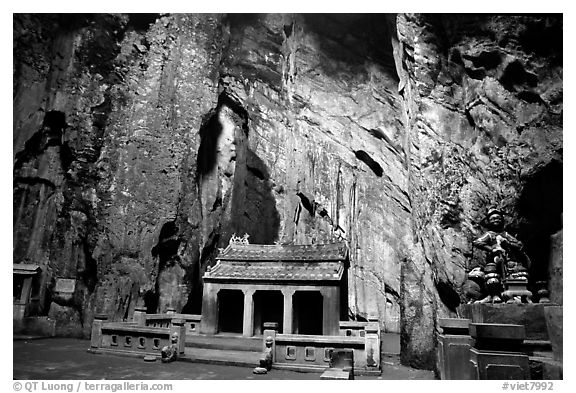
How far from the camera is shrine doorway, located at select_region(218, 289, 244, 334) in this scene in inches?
629

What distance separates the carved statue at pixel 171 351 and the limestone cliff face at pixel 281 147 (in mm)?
6331

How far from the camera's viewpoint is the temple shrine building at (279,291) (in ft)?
46.8

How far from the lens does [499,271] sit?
27.8 feet

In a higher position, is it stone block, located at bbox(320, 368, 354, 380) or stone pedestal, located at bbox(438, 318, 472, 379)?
stone pedestal, located at bbox(438, 318, 472, 379)

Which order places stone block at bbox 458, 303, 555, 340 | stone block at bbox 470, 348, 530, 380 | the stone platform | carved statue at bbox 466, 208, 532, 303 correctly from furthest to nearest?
carved statue at bbox 466, 208, 532, 303 → stone block at bbox 458, 303, 555, 340 → the stone platform → stone block at bbox 470, 348, 530, 380

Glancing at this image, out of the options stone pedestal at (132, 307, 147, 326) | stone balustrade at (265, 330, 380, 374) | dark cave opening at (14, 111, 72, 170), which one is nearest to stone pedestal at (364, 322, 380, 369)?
stone balustrade at (265, 330, 380, 374)

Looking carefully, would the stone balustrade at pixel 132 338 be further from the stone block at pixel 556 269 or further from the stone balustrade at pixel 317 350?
the stone block at pixel 556 269

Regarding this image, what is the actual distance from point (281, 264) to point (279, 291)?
1086 millimetres

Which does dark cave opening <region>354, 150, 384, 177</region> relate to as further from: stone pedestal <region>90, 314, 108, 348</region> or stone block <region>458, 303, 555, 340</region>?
stone pedestal <region>90, 314, 108, 348</region>

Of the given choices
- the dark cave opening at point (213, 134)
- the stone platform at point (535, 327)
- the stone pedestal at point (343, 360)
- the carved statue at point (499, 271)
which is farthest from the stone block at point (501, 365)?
the dark cave opening at point (213, 134)

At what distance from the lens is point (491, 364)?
6008 millimetres

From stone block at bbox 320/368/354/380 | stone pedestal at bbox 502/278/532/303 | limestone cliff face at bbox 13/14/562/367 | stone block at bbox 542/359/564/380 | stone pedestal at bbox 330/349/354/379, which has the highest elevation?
limestone cliff face at bbox 13/14/562/367

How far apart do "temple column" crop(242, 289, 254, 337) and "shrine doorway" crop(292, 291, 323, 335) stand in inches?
71.8
